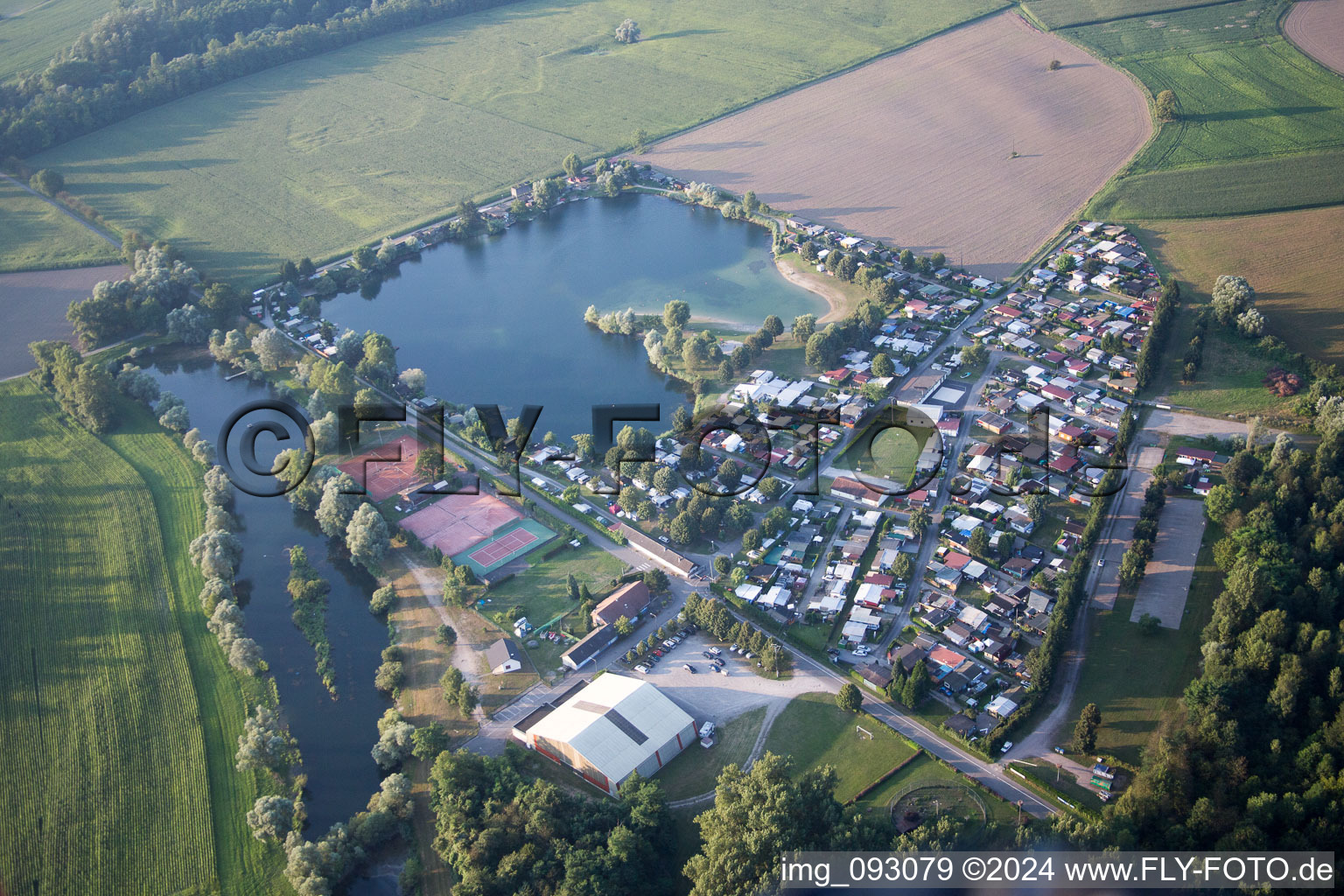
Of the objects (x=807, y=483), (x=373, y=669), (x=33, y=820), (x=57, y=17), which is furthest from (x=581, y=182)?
(x=57, y=17)

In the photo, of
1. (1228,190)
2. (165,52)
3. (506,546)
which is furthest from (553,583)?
(165,52)

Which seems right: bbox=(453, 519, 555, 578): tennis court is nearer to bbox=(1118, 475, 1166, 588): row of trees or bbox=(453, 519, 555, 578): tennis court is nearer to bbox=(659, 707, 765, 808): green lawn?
bbox=(659, 707, 765, 808): green lawn

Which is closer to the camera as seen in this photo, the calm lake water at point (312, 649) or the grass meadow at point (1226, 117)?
the calm lake water at point (312, 649)

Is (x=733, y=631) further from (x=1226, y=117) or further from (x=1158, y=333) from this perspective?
(x=1226, y=117)

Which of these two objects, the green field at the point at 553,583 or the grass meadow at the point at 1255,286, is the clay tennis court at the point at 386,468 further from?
the grass meadow at the point at 1255,286

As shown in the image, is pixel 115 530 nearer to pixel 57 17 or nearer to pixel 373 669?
pixel 373 669

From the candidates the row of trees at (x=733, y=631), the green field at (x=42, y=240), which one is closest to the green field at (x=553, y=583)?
the row of trees at (x=733, y=631)
